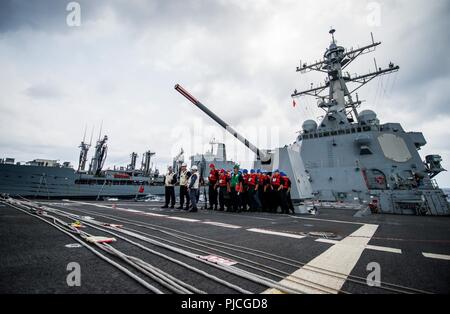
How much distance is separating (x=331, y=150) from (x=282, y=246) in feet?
56.2

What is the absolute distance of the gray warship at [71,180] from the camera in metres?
21.4

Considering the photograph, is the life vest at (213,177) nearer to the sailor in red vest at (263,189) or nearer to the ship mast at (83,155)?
the sailor in red vest at (263,189)

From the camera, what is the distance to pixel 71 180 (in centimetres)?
2381

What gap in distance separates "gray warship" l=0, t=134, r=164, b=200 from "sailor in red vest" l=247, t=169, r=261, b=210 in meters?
11.5

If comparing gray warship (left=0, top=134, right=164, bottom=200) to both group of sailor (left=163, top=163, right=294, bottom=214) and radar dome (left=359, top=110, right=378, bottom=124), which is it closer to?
group of sailor (left=163, top=163, right=294, bottom=214)

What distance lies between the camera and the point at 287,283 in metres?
1.35

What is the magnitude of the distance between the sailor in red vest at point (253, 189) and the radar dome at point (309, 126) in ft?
46.6

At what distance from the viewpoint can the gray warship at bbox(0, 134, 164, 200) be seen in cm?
2138

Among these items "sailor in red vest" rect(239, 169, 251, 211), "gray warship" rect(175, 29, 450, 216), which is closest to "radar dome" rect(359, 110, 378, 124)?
"gray warship" rect(175, 29, 450, 216)

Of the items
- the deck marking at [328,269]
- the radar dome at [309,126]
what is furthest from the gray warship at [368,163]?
the deck marking at [328,269]

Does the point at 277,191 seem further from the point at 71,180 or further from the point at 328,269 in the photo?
the point at 71,180

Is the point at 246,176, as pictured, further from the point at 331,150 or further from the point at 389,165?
the point at 389,165

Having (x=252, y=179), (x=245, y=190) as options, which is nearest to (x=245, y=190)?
(x=245, y=190)
